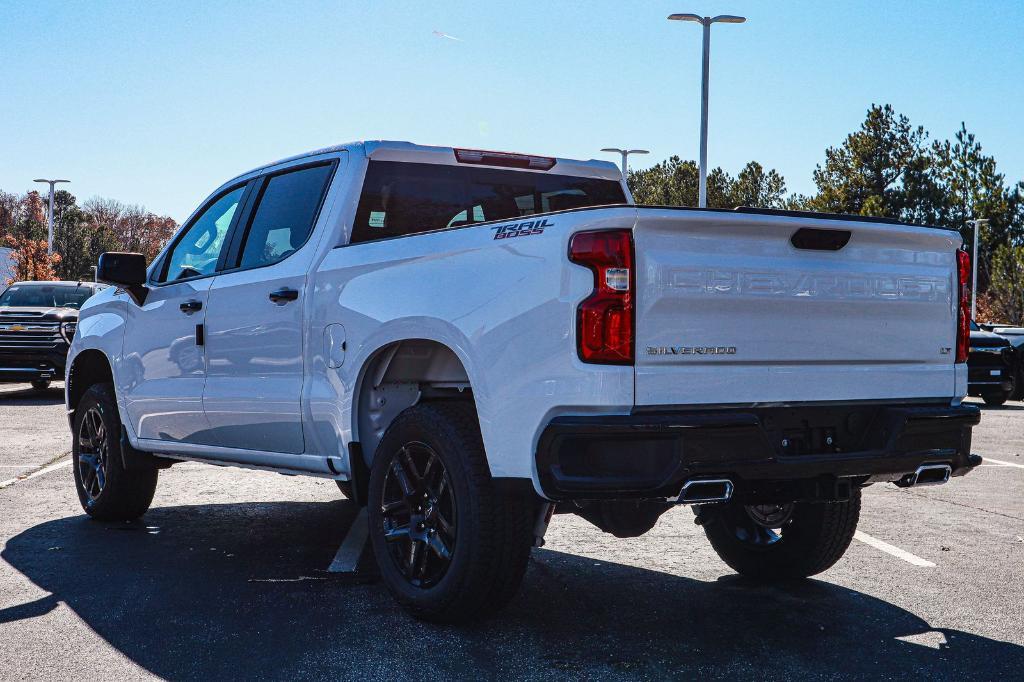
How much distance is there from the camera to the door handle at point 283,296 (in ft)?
17.9

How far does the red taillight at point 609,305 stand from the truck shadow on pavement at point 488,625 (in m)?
1.11

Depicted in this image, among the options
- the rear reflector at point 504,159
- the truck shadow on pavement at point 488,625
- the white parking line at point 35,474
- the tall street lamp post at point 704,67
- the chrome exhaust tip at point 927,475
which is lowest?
the white parking line at point 35,474

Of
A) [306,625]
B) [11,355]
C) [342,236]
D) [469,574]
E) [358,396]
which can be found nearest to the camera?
[469,574]

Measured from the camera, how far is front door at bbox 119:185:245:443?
6.29 metres

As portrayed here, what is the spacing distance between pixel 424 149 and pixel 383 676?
2754mm

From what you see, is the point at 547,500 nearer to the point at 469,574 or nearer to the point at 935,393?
the point at 469,574

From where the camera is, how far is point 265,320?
5.64m

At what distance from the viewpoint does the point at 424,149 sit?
5801 millimetres

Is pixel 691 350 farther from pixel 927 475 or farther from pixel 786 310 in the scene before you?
pixel 927 475

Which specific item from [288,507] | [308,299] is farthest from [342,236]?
[288,507]

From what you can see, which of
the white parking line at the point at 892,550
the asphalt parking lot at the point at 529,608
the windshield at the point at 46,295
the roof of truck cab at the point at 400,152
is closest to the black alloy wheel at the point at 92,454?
the asphalt parking lot at the point at 529,608

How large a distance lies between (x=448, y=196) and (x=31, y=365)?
13213 millimetres

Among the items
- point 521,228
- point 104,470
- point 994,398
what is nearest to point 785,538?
point 521,228

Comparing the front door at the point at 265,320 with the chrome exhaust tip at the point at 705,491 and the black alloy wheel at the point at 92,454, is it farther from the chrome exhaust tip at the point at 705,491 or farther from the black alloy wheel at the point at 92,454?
the chrome exhaust tip at the point at 705,491
